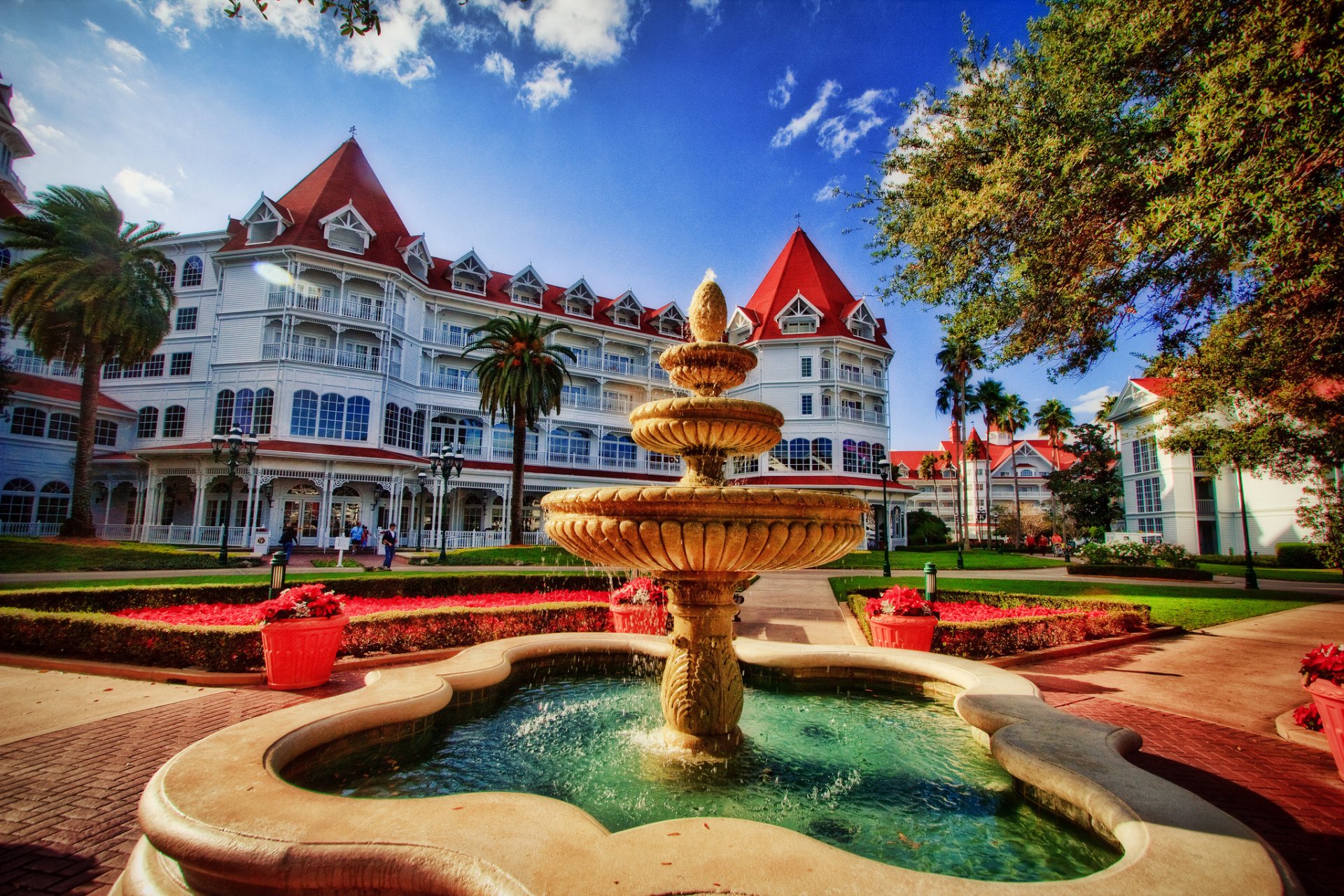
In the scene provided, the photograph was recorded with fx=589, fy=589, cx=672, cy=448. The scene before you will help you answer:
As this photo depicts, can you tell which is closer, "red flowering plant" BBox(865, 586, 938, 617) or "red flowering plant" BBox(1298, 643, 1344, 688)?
"red flowering plant" BBox(1298, 643, 1344, 688)

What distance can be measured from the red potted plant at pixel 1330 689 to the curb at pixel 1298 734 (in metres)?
0.79

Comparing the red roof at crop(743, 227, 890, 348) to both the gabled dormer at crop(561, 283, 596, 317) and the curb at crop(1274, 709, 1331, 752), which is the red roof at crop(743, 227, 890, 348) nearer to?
the gabled dormer at crop(561, 283, 596, 317)

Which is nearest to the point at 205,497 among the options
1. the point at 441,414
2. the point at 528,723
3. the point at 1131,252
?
the point at 441,414

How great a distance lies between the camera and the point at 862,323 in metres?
40.7

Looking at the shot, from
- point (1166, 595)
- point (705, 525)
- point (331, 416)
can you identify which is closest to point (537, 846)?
point (705, 525)

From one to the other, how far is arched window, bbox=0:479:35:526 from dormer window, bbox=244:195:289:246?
48.2 feet

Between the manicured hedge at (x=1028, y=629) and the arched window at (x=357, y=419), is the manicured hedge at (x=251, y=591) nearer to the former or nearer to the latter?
the manicured hedge at (x=1028, y=629)

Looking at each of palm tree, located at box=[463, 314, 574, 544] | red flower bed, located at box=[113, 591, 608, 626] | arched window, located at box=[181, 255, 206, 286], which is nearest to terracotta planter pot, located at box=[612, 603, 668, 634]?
red flower bed, located at box=[113, 591, 608, 626]

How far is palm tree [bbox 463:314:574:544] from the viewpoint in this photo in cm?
2778

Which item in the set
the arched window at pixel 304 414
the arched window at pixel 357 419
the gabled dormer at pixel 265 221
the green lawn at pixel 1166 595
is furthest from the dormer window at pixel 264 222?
the green lawn at pixel 1166 595

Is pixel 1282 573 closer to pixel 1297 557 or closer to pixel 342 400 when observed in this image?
pixel 1297 557

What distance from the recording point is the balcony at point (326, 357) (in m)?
27.8

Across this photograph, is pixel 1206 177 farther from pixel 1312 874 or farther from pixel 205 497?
pixel 205 497

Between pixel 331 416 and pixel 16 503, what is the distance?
13.6m
